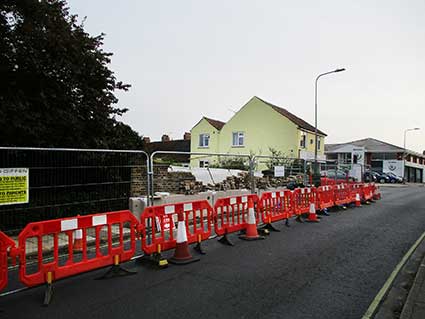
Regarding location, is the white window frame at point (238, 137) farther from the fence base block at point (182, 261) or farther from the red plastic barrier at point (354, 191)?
the fence base block at point (182, 261)

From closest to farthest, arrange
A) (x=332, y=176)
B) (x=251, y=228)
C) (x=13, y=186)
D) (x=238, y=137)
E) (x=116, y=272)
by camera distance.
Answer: (x=116, y=272)
(x=13, y=186)
(x=251, y=228)
(x=332, y=176)
(x=238, y=137)

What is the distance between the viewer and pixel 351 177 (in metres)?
19.8

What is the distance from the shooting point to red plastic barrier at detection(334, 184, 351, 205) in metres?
12.6

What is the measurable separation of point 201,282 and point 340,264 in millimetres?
2619

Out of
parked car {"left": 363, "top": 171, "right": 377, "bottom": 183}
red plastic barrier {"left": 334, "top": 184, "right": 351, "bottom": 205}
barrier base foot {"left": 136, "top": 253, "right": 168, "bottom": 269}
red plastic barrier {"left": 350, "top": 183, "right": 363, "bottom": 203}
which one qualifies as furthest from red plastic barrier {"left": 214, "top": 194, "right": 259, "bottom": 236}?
parked car {"left": 363, "top": 171, "right": 377, "bottom": 183}

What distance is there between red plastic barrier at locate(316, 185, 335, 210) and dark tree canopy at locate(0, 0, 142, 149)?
23.6 feet

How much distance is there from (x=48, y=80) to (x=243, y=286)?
7.87 metres

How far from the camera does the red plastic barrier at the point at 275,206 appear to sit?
847 cm

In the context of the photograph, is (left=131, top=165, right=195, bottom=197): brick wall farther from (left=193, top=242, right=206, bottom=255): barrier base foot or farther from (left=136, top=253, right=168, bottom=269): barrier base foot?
(left=136, top=253, right=168, bottom=269): barrier base foot

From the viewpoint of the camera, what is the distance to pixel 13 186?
5273 millimetres

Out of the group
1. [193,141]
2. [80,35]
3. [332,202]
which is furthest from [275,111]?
[80,35]

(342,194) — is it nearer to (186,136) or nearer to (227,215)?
(227,215)

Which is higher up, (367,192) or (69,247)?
(69,247)

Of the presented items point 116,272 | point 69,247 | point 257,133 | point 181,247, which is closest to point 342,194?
point 181,247
